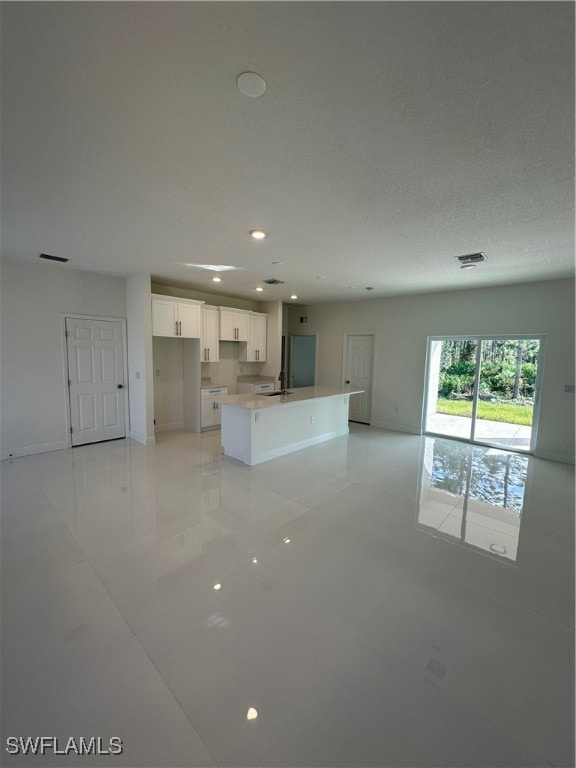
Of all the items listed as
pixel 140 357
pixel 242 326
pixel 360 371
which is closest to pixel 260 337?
pixel 242 326

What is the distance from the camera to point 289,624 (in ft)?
5.82

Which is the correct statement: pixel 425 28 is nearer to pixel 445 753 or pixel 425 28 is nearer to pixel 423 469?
pixel 445 753

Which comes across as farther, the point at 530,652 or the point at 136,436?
the point at 136,436

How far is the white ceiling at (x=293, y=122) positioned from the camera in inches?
43.0

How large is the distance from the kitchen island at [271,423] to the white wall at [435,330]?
5.32ft

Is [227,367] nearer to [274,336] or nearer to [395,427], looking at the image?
[274,336]

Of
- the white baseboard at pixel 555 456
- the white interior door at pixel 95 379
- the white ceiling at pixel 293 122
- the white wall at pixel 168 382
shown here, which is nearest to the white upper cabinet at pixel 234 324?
the white wall at pixel 168 382

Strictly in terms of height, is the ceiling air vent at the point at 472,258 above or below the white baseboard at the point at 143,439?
above

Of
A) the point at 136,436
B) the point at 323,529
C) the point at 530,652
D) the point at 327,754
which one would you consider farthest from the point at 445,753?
the point at 136,436

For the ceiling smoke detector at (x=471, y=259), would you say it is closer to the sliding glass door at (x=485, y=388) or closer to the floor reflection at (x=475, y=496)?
the sliding glass door at (x=485, y=388)

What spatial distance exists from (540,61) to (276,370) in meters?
6.14

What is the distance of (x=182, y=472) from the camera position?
3.94m

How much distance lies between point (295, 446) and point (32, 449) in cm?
388

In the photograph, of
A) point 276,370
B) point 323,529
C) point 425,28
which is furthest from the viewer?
point 276,370
